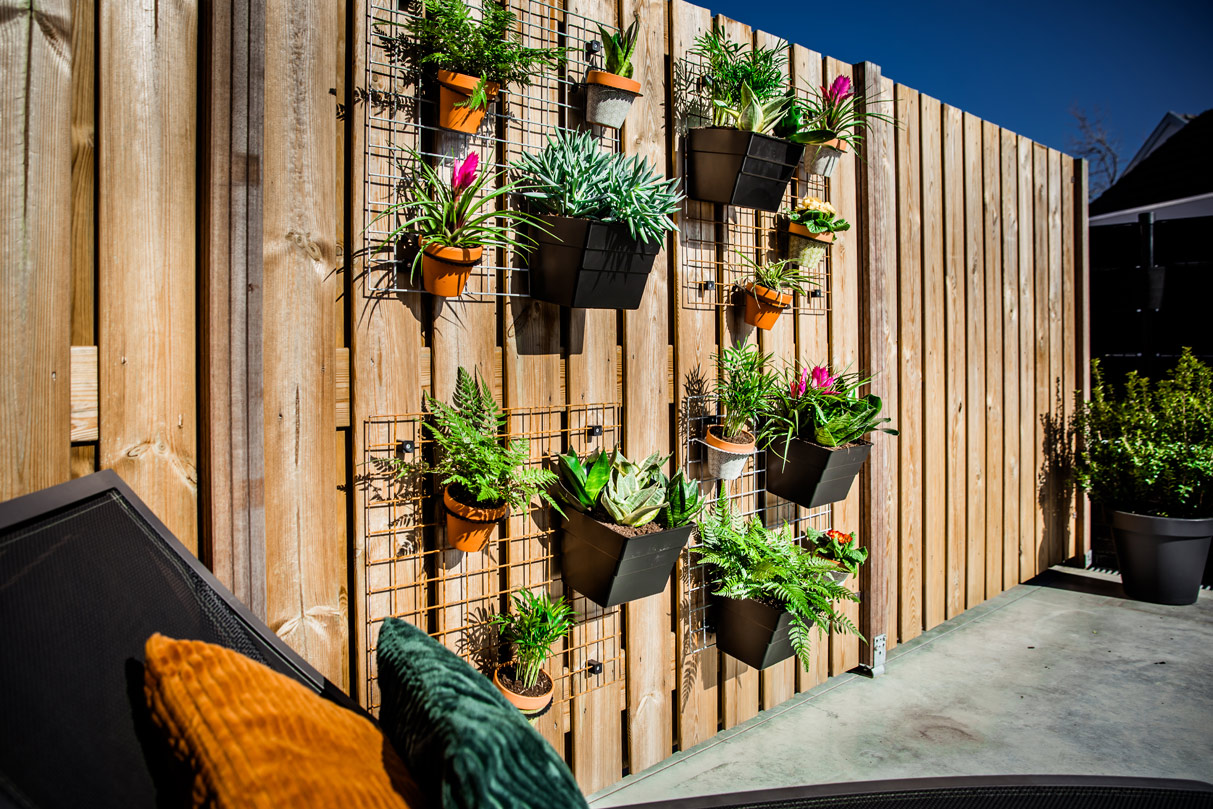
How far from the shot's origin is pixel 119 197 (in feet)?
4.68

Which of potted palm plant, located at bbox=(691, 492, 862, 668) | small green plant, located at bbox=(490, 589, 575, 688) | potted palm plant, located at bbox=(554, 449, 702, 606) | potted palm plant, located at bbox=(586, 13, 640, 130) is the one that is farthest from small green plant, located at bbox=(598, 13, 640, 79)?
small green plant, located at bbox=(490, 589, 575, 688)

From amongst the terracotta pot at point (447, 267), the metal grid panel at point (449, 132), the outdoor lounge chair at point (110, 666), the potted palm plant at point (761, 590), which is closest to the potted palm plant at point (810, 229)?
the metal grid panel at point (449, 132)

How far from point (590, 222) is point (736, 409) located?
3.06 ft

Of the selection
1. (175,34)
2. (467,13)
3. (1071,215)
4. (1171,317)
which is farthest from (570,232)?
(1171,317)

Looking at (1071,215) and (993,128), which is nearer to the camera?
(993,128)

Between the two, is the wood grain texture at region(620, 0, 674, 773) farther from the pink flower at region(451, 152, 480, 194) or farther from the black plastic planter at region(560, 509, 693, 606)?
the pink flower at region(451, 152, 480, 194)

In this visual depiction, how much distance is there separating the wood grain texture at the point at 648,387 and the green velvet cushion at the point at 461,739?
1495 mm

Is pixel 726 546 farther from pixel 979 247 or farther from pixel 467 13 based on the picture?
pixel 979 247

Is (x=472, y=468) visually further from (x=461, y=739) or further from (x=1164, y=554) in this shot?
(x=1164, y=554)

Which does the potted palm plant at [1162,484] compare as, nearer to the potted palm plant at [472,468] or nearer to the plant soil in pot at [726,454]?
the plant soil in pot at [726,454]

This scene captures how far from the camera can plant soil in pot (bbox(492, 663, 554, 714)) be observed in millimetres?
1889

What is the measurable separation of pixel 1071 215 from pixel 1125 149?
14095mm

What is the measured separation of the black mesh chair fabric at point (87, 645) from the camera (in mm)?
711

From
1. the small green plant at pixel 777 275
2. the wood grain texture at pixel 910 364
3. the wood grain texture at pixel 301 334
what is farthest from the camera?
the wood grain texture at pixel 910 364
